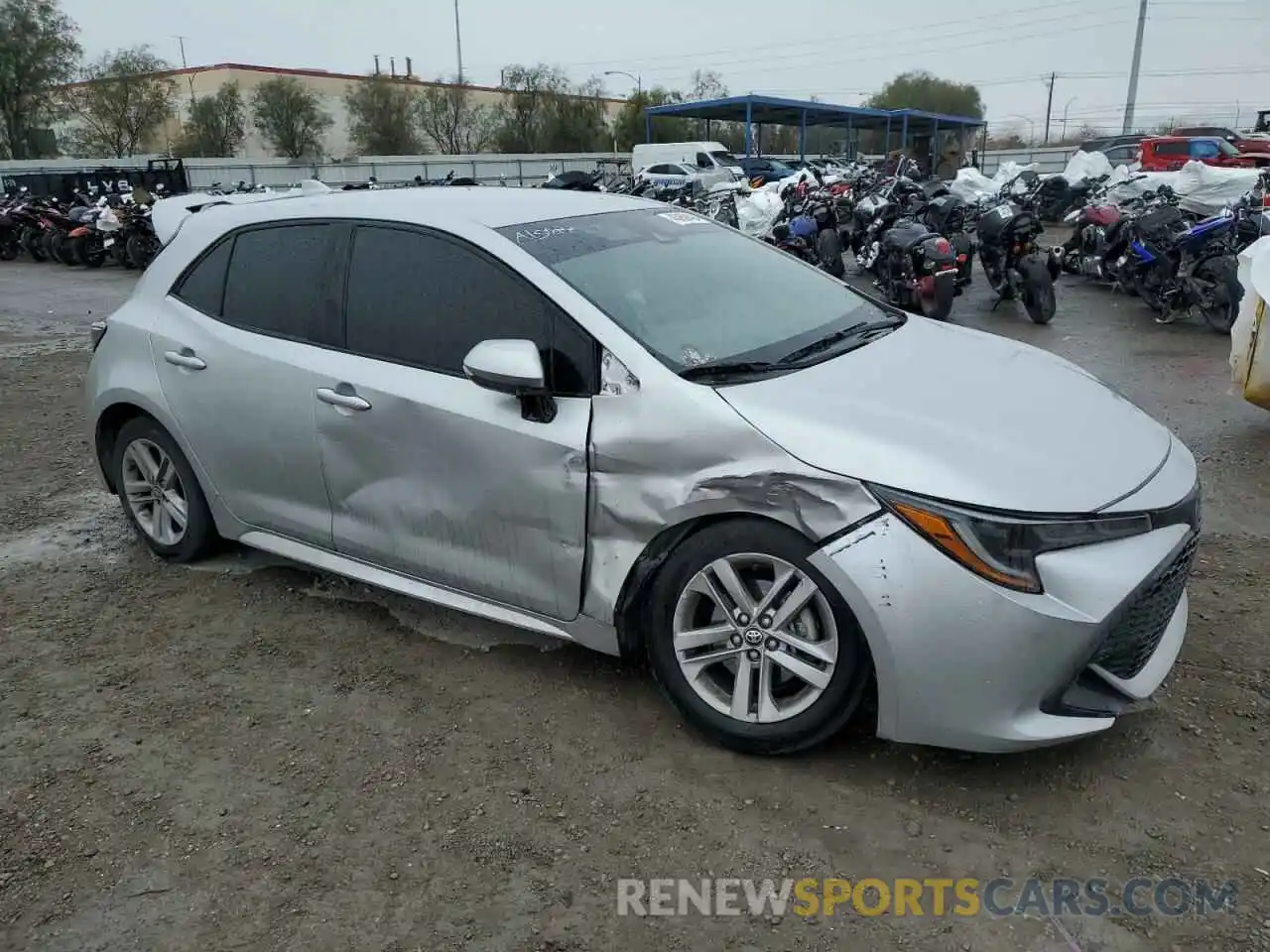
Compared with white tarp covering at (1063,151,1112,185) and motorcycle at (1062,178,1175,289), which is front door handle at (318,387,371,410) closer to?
motorcycle at (1062,178,1175,289)

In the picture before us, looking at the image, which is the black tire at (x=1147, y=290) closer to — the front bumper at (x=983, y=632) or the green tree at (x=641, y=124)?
the front bumper at (x=983, y=632)

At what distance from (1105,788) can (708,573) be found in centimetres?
123

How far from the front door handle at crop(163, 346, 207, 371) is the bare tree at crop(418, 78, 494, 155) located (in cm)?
5590

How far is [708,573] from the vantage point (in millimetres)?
2826

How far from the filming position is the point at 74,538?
4902 millimetres

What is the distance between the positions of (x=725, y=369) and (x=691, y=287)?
54cm

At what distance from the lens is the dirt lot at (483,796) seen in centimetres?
238

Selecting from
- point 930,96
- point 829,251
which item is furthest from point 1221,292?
point 930,96

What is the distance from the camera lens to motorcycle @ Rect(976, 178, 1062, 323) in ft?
32.6

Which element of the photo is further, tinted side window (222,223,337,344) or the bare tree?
the bare tree

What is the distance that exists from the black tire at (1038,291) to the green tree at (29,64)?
49.5 m

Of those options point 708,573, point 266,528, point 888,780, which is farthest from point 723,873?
point 266,528

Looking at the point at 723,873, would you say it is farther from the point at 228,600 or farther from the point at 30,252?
the point at 30,252

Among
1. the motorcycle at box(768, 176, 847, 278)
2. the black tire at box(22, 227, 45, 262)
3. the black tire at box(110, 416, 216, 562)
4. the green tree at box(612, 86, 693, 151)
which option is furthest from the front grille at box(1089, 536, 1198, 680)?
the green tree at box(612, 86, 693, 151)
